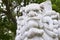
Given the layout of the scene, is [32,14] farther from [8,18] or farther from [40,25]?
[8,18]

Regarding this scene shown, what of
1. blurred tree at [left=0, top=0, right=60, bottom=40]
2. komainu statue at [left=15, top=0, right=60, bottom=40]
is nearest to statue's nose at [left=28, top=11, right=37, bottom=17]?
komainu statue at [left=15, top=0, right=60, bottom=40]

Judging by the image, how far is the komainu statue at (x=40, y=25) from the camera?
27.8 inches

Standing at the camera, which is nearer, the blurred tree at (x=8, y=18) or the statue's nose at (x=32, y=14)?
the statue's nose at (x=32, y=14)

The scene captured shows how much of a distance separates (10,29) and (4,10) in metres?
0.15

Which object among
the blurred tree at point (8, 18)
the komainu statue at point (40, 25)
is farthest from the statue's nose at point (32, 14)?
the blurred tree at point (8, 18)

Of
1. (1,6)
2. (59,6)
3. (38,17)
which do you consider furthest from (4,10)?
(38,17)

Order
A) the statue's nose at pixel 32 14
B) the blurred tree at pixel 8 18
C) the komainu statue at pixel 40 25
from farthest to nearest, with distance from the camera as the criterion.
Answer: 1. the blurred tree at pixel 8 18
2. the statue's nose at pixel 32 14
3. the komainu statue at pixel 40 25

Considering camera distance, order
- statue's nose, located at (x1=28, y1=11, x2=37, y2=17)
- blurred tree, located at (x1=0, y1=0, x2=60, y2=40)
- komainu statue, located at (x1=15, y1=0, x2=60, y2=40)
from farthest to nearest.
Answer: blurred tree, located at (x1=0, y1=0, x2=60, y2=40) < statue's nose, located at (x1=28, y1=11, x2=37, y2=17) < komainu statue, located at (x1=15, y1=0, x2=60, y2=40)

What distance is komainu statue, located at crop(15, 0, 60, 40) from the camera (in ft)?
2.32

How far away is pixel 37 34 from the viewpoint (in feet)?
2.30

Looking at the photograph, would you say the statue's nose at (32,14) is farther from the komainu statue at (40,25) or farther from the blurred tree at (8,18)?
the blurred tree at (8,18)

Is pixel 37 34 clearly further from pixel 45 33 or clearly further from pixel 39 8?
pixel 39 8

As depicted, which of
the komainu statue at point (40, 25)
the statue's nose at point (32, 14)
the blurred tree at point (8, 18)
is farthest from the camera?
the blurred tree at point (8, 18)

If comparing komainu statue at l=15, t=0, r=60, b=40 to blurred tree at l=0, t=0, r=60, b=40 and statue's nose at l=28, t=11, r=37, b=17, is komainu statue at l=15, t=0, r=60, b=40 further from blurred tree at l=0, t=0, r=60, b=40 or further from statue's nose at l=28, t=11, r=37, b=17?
blurred tree at l=0, t=0, r=60, b=40
